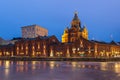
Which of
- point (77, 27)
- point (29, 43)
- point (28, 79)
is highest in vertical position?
point (77, 27)

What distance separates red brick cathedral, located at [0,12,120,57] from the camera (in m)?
121

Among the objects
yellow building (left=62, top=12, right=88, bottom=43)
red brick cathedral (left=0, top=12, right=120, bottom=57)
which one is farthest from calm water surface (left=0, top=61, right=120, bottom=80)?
yellow building (left=62, top=12, right=88, bottom=43)

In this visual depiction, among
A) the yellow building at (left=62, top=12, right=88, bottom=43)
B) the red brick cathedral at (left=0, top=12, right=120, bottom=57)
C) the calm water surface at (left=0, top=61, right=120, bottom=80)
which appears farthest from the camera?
the yellow building at (left=62, top=12, right=88, bottom=43)

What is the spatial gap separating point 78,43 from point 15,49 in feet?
147

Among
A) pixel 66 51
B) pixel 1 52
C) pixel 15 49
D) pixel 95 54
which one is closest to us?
pixel 95 54

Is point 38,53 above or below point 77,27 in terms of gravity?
below

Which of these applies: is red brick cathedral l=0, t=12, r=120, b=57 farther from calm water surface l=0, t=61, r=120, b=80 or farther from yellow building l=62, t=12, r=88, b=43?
calm water surface l=0, t=61, r=120, b=80

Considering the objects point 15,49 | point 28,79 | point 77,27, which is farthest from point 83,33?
point 28,79

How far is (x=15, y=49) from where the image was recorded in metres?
148

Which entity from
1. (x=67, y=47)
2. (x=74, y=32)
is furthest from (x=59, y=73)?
(x=74, y=32)

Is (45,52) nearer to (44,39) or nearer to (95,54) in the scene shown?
(44,39)

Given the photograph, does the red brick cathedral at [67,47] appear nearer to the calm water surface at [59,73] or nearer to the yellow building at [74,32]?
the yellow building at [74,32]

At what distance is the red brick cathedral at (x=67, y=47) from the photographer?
12106cm

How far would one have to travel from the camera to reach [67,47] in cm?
12838
